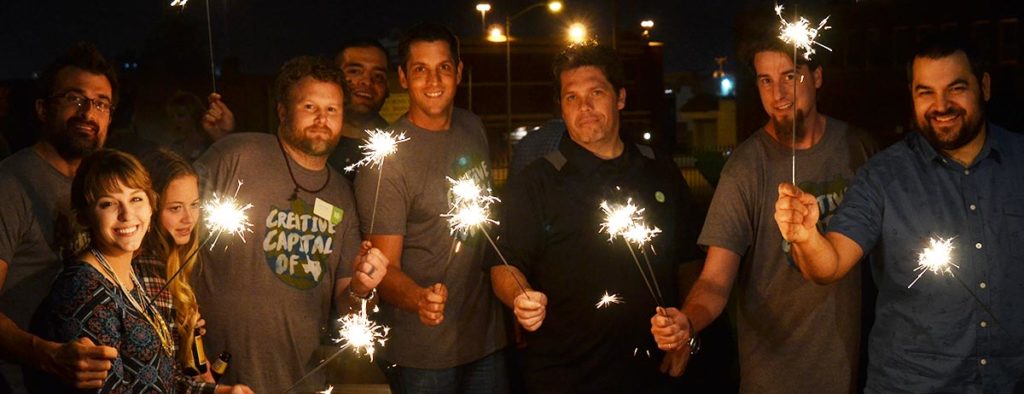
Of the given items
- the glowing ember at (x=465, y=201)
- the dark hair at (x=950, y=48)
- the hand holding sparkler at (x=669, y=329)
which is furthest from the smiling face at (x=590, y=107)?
the dark hair at (x=950, y=48)

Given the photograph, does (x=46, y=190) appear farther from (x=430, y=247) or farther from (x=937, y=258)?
(x=937, y=258)

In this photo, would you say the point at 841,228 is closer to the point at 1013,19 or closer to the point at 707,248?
the point at 707,248

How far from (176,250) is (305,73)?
3.60 feet

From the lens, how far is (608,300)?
468 cm

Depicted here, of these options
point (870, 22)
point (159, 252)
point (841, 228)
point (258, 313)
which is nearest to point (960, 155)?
point (841, 228)

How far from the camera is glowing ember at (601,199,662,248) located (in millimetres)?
4621

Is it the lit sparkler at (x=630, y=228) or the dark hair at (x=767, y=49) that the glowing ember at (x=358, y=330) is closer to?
the lit sparkler at (x=630, y=228)

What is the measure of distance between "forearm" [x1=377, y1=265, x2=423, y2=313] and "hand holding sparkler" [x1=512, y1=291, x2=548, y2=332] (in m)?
0.61

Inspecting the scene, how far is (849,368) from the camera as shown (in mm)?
4742

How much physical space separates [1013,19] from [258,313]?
42566mm

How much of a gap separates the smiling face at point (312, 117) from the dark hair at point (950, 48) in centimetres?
278

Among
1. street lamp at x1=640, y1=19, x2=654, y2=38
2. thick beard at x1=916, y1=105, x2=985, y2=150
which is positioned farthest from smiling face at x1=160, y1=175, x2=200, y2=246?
street lamp at x1=640, y1=19, x2=654, y2=38

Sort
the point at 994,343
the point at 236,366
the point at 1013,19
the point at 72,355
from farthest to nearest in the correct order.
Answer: the point at 1013,19 < the point at 236,366 < the point at 994,343 < the point at 72,355

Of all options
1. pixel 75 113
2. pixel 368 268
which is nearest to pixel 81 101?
pixel 75 113
